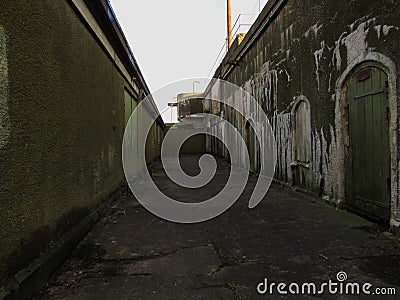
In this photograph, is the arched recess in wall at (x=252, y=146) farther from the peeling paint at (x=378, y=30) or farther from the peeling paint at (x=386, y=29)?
the peeling paint at (x=386, y=29)

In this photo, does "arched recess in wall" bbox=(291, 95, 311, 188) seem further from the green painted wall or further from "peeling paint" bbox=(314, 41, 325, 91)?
"peeling paint" bbox=(314, 41, 325, 91)

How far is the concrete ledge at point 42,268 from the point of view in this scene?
195 centimetres

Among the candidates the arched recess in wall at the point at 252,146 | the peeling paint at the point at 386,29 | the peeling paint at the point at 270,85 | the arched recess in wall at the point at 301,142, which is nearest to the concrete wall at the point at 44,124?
the peeling paint at the point at 386,29

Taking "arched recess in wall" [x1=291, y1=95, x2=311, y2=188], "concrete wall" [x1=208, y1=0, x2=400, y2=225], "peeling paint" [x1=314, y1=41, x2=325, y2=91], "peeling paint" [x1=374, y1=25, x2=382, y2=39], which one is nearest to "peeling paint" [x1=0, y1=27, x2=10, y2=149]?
"concrete wall" [x1=208, y1=0, x2=400, y2=225]

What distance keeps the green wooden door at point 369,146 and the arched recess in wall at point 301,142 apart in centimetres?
134

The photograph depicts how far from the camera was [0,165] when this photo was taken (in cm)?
185

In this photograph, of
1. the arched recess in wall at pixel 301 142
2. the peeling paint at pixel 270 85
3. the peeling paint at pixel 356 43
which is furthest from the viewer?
the peeling paint at pixel 270 85

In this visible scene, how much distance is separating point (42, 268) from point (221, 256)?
4.98 feet

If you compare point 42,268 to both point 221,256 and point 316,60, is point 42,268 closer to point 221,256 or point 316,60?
point 221,256

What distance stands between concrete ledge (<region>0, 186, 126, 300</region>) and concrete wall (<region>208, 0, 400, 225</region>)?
11.5 feet

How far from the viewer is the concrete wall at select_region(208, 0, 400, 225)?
3.78m

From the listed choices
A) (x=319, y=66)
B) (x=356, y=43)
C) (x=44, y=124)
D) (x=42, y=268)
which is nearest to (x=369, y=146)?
(x=356, y=43)

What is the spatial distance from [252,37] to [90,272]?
8602mm

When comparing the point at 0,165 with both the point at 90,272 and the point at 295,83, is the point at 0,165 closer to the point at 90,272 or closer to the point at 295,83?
the point at 90,272
